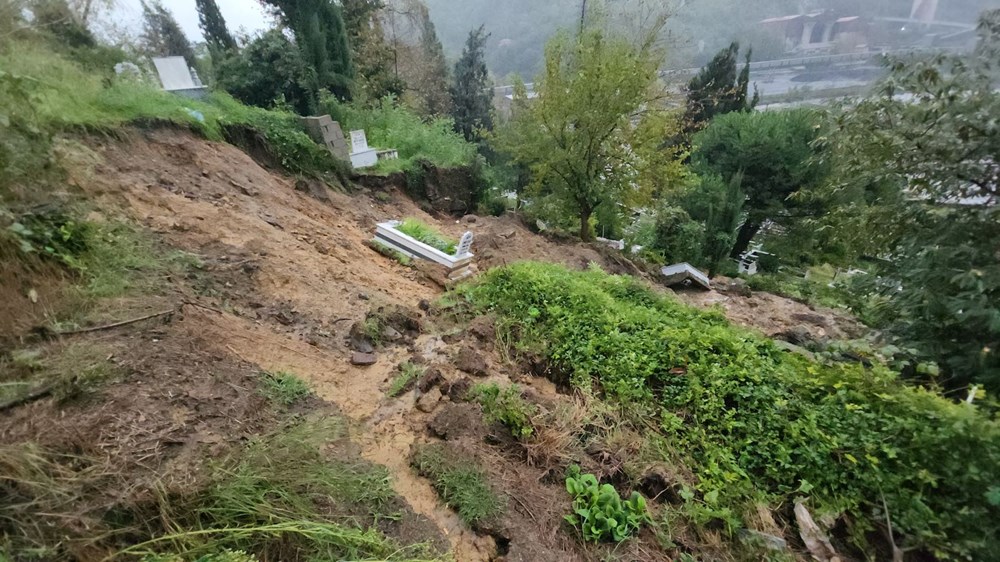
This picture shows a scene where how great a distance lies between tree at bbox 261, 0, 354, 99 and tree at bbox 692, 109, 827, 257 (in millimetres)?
11984

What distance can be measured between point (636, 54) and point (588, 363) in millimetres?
8553

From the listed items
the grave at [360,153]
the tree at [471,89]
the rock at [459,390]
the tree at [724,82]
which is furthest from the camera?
the tree at [724,82]

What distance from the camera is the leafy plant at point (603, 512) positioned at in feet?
7.92

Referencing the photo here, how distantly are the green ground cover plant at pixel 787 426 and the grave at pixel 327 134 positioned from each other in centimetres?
713

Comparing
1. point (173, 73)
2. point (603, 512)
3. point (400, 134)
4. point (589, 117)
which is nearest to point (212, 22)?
point (173, 73)

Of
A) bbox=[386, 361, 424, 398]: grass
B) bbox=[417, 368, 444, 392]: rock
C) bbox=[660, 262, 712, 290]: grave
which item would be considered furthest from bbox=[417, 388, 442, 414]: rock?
bbox=[660, 262, 712, 290]: grave

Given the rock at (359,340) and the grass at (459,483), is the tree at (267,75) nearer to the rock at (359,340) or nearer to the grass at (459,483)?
the rock at (359,340)

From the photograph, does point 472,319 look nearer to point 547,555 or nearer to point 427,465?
point 427,465

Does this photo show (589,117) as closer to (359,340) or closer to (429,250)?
(429,250)

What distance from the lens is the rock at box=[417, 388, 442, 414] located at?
126 inches

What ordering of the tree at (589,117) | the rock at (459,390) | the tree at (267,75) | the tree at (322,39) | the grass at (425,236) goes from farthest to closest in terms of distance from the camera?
the tree at (267,75) < the tree at (322,39) < the tree at (589,117) < the grass at (425,236) < the rock at (459,390)

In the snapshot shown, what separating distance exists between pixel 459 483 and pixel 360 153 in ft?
30.0

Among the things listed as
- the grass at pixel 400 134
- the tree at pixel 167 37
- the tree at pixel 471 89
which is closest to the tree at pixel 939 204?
the grass at pixel 400 134

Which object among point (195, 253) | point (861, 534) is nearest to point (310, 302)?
point (195, 253)
